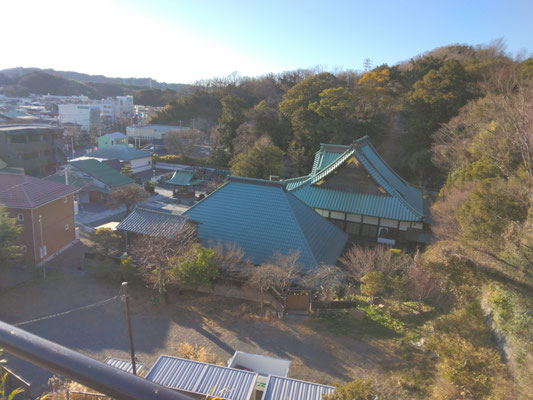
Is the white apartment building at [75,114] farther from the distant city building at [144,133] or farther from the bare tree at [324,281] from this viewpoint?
the bare tree at [324,281]

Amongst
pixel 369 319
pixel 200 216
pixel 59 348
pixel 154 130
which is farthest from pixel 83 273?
pixel 154 130

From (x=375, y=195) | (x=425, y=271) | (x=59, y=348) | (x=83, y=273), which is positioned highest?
(x=59, y=348)

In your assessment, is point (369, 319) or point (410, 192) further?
point (410, 192)

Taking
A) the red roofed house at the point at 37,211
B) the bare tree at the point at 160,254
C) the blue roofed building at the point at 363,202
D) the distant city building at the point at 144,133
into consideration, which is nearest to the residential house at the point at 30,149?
the red roofed house at the point at 37,211

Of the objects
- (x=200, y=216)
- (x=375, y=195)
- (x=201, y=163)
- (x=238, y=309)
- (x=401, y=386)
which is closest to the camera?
(x=401, y=386)

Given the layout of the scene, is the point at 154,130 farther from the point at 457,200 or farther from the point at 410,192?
the point at 457,200

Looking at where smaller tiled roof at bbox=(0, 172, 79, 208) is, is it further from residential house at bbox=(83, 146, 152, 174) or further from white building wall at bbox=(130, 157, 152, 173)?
white building wall at bbox=(130, 157, 152, 173)
